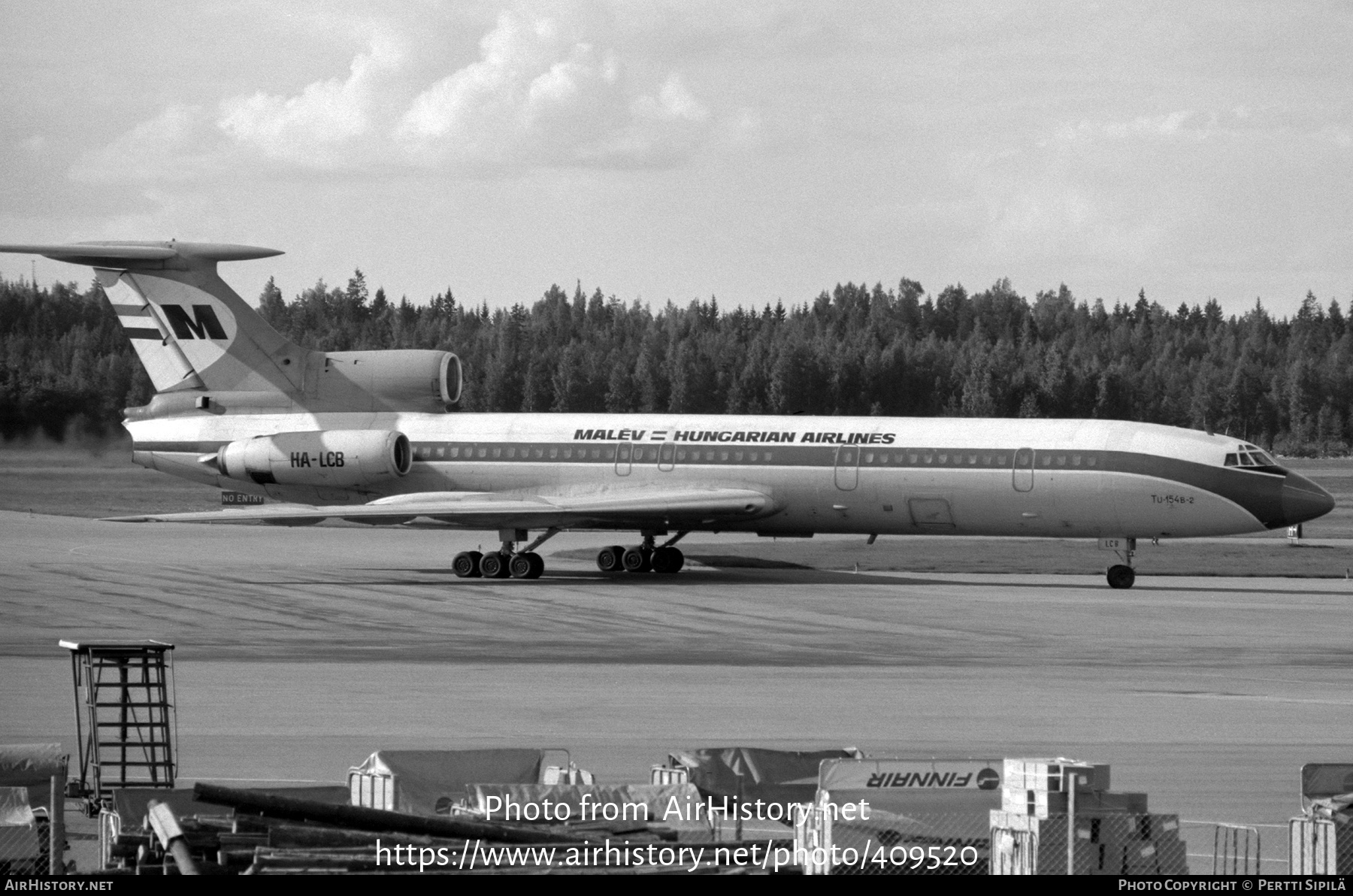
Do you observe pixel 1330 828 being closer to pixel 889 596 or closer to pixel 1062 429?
pixel 889 596

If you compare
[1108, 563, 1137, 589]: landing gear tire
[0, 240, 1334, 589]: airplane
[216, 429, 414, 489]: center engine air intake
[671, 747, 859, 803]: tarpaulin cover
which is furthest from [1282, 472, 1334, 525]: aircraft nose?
[671, 747, 859, 803]: tarpaulin cover

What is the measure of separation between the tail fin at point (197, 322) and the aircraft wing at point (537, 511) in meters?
3.93

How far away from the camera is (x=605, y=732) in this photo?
61.9 feet

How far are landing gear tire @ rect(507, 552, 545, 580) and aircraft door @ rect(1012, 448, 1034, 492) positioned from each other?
1007cm

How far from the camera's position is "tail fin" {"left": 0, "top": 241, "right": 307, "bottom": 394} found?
4272cm

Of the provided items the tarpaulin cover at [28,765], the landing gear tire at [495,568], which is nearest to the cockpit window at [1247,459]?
the landing gear tire at [495,568]

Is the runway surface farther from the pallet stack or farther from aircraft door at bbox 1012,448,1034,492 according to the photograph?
the pallet stack

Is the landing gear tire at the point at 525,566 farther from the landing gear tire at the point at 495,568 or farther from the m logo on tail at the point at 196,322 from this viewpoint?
the m logo on tail at the point at 196,322

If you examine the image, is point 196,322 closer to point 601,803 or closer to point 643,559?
point 643,559

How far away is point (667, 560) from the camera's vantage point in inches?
1656

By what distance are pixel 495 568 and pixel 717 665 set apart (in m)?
15.6

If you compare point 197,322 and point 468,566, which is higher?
point 197,322

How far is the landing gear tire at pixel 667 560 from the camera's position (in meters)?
42.1

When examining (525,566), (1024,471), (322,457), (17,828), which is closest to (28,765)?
(17,828)
